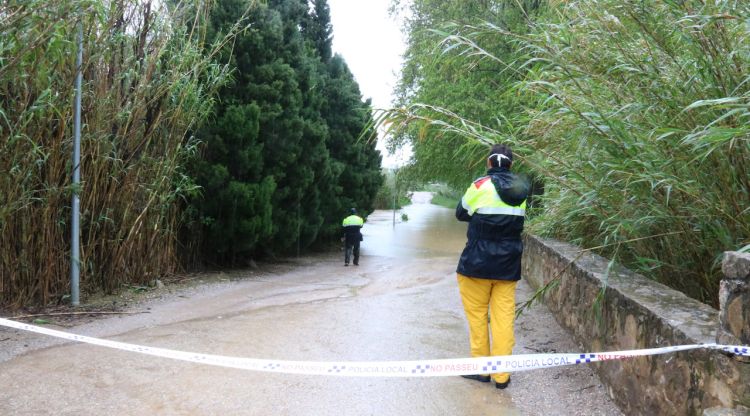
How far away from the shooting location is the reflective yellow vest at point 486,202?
411 cm

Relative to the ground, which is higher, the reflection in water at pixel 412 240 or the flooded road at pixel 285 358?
the flooded road at pixel 285 358

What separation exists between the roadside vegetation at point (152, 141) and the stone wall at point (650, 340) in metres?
2.21

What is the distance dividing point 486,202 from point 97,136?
15.3ft

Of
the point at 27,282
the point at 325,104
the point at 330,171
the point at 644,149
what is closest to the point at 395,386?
the point at 644,149

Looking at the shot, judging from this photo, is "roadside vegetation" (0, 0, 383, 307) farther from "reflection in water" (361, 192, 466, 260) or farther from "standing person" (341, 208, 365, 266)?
"reflection in water" (361, 192, 466, 260)

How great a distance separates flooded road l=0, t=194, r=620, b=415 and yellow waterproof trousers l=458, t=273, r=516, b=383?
10.7 inches

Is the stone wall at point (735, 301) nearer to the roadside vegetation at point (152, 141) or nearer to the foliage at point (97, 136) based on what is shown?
the roadside vegetation at point (152, 141)

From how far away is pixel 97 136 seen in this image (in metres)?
6.40

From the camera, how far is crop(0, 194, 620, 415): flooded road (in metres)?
3.65

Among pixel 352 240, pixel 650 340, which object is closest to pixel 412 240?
pixel 352 240

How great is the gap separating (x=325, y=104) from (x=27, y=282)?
9.55m

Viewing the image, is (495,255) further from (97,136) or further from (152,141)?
(152,141)

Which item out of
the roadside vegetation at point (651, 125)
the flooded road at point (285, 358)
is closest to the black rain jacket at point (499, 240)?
the roadside vegetation at point (651, 125)

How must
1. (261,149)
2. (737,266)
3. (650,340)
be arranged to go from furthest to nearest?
(261,149)
(650,340)
(737,266)
